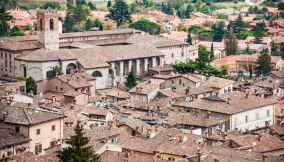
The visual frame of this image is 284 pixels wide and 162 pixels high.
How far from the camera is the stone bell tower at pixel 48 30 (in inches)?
2913

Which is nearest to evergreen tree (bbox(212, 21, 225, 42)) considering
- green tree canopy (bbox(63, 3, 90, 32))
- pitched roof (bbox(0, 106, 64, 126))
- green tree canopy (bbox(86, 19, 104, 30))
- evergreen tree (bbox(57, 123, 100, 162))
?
green tree canopy (bbox(86, 19, 104, 30))

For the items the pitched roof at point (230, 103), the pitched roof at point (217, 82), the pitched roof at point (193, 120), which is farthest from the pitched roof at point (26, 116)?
the pitched roof at point (217, 82)

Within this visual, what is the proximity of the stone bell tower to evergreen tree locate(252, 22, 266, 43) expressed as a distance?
1517 inches

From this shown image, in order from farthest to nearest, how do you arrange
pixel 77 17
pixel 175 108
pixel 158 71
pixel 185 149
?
pixel 77 17 → pixel 158 71 → pixel 175 108 → pixel 185 149

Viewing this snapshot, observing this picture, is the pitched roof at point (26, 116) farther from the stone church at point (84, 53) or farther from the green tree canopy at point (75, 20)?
the green tree canopy at point (75, 20)

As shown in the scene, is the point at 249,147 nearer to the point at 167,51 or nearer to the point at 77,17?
the point at 167,51

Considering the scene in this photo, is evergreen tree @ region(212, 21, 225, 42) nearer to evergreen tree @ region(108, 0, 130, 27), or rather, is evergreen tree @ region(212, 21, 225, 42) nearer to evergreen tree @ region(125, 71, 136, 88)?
evergreen tree @ region(108, 0, 130, 27)

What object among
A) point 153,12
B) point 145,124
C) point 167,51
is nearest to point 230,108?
point 145,124

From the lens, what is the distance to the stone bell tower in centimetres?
7400

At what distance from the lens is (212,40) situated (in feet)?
361

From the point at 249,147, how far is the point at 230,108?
37.1 feet

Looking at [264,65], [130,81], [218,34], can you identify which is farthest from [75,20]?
[130,81]

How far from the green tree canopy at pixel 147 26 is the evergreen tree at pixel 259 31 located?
1356 centimetres

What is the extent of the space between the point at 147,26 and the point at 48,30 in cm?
3638
